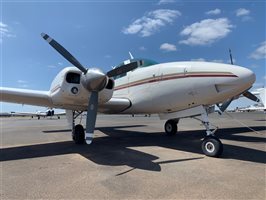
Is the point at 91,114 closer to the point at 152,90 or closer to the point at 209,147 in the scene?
the point at 152,90

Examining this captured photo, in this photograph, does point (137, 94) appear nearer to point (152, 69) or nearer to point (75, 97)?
point (152, 69)

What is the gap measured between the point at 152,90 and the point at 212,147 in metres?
3.09

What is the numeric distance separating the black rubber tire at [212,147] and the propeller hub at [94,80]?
377 centimetres

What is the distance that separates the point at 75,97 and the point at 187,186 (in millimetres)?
5162

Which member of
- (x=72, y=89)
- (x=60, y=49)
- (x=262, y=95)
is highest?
(x=60, y=49)

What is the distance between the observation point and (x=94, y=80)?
7.51m

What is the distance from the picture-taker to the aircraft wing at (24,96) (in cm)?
865

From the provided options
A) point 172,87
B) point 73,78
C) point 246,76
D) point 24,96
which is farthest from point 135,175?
point 24,96

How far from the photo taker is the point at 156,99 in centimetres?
880

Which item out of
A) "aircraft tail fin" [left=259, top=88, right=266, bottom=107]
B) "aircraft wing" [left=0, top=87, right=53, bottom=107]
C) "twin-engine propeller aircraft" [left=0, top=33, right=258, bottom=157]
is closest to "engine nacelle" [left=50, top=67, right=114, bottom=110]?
"twin-engine propeller aircraft" [left=0, top=33, right=258, bottom=157]

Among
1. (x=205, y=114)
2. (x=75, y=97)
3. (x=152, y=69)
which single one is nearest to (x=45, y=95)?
(x=75, y=97)

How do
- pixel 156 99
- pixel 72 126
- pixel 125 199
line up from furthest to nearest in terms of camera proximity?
pixel 72 126
pixel 156 99
pixel 125 199

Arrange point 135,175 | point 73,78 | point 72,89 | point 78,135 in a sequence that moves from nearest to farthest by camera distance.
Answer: point 135,175, point 72,89, point 73,78, point 78,135

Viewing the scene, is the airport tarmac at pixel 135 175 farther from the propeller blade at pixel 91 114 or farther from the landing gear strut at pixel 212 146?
the propeller blade at pixel 91 114
